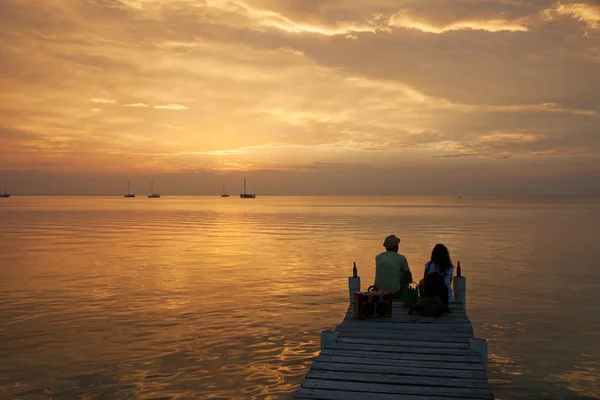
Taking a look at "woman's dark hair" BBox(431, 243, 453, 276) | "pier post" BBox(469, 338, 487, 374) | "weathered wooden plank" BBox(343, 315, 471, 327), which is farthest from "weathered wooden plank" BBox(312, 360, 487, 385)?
"woman's dark hair" BBox(431, 243, 453, 276)

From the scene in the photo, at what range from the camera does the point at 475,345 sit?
11.0 metres

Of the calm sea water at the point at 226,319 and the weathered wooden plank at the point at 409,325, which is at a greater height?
the weathered wooden plank at the point at 409,325

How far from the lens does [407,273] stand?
15.5 metres

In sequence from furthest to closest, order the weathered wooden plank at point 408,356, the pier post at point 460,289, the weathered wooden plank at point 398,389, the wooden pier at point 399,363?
the pier post at point 460,289, the weathered wooden plank at point 408,356, the wooden pier at point 399,363, the weathered wooden plank at point 398,389

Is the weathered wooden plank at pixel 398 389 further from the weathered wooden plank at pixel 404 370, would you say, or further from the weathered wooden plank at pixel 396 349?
the weathered wooden plank at pixel 396 349

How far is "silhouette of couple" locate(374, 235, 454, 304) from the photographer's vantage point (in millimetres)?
14742

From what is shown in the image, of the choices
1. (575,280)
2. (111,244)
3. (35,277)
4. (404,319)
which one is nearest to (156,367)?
(404,319)

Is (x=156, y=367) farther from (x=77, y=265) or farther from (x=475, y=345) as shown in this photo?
(x=77, y=265)


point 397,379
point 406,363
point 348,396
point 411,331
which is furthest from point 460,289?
point 348,396

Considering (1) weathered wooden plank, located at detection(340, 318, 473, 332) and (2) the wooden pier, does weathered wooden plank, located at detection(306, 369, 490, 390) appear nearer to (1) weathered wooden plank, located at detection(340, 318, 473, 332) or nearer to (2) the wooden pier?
(2) the wooden pier

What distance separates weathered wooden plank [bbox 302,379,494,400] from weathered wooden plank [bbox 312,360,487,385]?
350mm

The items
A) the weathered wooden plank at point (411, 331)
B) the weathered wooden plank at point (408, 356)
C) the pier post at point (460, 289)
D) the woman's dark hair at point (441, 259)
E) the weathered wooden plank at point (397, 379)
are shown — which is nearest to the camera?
the weathered wooden plank at point (397, 379)

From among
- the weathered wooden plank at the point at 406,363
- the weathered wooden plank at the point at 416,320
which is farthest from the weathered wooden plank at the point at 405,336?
the weathered wooden plank at the point at 406,363

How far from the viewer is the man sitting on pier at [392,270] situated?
1519 cm
